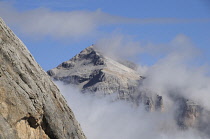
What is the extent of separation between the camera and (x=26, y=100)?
117ft

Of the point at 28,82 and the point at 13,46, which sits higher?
the point at 13,46

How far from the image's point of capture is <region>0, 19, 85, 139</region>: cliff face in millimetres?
34250

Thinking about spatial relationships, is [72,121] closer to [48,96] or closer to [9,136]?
[48,96]

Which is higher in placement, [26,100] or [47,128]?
[26,100]

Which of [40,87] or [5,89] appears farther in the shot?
[40,87]

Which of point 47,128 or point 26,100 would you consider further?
point 47,128

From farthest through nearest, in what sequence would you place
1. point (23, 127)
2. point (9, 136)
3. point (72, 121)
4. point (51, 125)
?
point (72, 121), point (51, 125), point (23, 127), point (9, 136)

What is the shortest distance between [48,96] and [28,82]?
7.23ft

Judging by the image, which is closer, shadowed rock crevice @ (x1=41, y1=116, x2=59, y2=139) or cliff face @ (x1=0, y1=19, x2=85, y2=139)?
cliff face @ (x1=0, y1=19, x2=85, y2=139)

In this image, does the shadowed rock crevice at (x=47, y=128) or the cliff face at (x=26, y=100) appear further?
the shadowed rock crevice at (x=47, y=128)

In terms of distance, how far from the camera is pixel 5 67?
35.1m

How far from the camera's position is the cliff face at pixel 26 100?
34.2 metres

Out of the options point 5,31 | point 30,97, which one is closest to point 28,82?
point 30,97

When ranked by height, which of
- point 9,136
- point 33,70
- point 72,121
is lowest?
point 9,136
